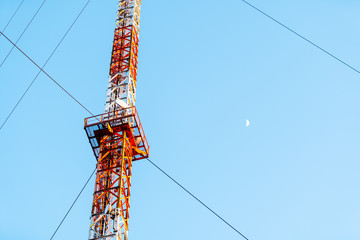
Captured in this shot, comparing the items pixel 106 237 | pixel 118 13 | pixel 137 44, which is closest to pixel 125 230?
pixel 106 237

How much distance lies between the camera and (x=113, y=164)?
32.8 m

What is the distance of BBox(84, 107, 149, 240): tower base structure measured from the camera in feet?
99.1

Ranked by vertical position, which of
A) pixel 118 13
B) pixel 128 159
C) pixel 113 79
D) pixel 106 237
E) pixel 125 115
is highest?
pixel 118 13

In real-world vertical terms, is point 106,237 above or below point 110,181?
below

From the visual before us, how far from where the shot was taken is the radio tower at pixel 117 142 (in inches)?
1197

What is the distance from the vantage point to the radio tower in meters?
30.4

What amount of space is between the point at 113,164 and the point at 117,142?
1.61m

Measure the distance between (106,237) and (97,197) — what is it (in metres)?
2.87

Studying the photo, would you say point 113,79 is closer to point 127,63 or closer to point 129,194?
point 127,63

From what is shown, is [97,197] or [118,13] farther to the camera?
[118,13]

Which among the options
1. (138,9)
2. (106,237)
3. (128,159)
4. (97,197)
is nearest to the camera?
(106,237)

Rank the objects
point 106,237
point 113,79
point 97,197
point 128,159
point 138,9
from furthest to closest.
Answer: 1. point 138,9
2. point 113,79
3. point 128,159
4. point 97,197
5. point 106,237

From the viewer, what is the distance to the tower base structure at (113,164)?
1189 inches

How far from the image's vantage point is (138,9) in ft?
146
